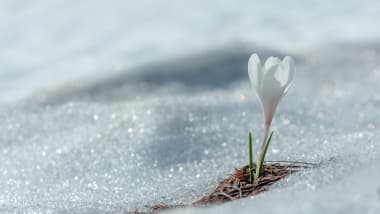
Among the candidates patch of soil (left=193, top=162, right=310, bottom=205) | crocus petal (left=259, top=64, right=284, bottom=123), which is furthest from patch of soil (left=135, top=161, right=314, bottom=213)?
crocus petal (left=259, top=64, right=284, bottom=123)

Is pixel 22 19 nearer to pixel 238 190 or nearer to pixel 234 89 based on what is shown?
pixel 234 89

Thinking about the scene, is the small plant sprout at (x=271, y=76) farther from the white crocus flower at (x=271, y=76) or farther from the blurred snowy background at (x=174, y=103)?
the blurred snowy background at (x=174, y=103)

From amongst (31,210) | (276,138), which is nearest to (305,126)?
(276,138)

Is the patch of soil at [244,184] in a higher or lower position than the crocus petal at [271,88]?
lower

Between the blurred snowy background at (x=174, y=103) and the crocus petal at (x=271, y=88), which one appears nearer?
the crocus petal at (x=271, y=88)

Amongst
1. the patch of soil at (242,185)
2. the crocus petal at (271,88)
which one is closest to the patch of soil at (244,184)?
the patch of soil at (242,185)
